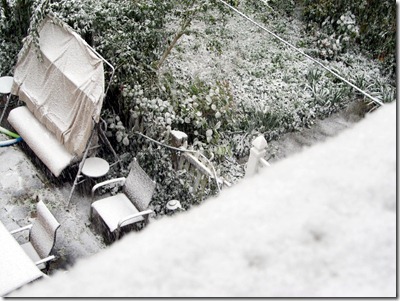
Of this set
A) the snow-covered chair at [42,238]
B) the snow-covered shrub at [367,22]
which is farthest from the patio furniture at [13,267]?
the snow-covered shrub at [367,22]

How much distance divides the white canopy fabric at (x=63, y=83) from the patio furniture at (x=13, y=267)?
164 centimetres

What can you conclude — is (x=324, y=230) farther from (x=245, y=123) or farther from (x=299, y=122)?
(x=299, y=122)

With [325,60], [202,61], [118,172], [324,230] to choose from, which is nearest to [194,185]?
[118,172]

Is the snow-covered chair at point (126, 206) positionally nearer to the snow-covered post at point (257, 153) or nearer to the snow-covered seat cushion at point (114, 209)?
the snow-covered seat cushion at point (114, 209)

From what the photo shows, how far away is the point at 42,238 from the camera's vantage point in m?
5.02

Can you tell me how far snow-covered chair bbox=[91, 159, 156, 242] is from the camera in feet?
17.9

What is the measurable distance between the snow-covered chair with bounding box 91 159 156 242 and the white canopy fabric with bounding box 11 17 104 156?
71cm

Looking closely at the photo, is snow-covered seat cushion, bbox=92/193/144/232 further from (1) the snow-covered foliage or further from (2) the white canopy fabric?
(2) the white canopy fabric

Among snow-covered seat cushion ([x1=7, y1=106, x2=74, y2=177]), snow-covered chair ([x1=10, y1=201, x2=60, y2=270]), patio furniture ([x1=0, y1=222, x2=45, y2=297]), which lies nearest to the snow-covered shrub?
snow-covered seat cushion ([x1=7, y1=106, x2=74, y2=177])

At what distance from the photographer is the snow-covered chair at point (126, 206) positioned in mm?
5453

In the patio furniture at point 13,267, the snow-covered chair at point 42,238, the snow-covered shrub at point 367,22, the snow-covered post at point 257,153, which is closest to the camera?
the patio furniture at point 13,267

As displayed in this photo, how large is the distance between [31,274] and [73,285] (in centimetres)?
401

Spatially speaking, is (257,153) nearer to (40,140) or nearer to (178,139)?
(178,139)

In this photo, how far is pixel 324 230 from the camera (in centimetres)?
82
